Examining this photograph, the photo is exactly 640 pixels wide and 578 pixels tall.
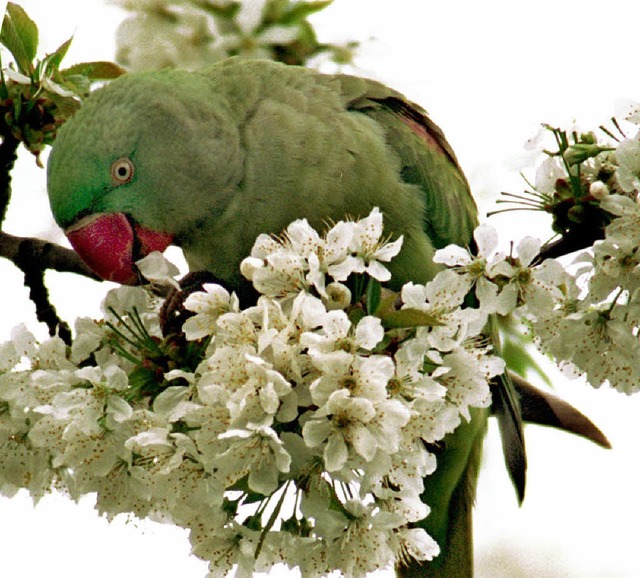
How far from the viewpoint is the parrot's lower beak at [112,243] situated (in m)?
2.56

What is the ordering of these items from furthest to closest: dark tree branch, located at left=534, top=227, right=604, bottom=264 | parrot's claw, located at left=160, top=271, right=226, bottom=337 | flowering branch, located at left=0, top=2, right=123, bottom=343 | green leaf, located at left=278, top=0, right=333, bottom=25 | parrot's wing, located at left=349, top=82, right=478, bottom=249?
green leaf, located at left=278, top=0, right=333, bottom=25 → parrot's wing, located at left=349, top=82, right=478, bottom=249 → flowering branch, located at left=0, top=2, right=123, bottom=343 → parrot's claw, located at left=160, top=271, right=226, bottom=337 → dark tree branch, located at left=534, top=227, right=604, bottom=264

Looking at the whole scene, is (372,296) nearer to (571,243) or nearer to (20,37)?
(571,243)

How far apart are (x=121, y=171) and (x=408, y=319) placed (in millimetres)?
1066

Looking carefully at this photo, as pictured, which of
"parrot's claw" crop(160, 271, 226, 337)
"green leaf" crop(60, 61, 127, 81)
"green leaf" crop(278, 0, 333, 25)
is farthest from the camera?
"green leaf" crop(278, 0, 333, 25)

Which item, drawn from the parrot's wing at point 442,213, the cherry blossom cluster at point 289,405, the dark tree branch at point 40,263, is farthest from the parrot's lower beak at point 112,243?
the parrot's wing at point 442,213

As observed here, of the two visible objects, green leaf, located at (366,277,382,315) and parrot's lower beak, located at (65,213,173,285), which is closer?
green leaf, located at (366,277,382,315)

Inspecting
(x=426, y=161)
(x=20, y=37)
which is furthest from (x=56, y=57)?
(x=426, y=161)

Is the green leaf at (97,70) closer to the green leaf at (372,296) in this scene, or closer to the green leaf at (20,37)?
the green leaf at (20,37)

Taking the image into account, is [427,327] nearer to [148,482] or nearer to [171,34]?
[148,482]

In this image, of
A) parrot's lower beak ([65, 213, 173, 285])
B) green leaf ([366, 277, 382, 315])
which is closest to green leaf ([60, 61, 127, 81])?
parrot's lower beak ([65, 213, 173, 285])

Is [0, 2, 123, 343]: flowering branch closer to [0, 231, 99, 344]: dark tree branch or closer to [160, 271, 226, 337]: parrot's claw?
[0, 231, 99, 344]: dark tree branch

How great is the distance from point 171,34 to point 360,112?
76 cm

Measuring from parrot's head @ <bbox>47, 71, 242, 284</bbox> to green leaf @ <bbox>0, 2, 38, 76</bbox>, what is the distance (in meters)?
0.24

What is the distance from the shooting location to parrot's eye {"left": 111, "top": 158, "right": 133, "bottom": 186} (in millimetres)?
2555
